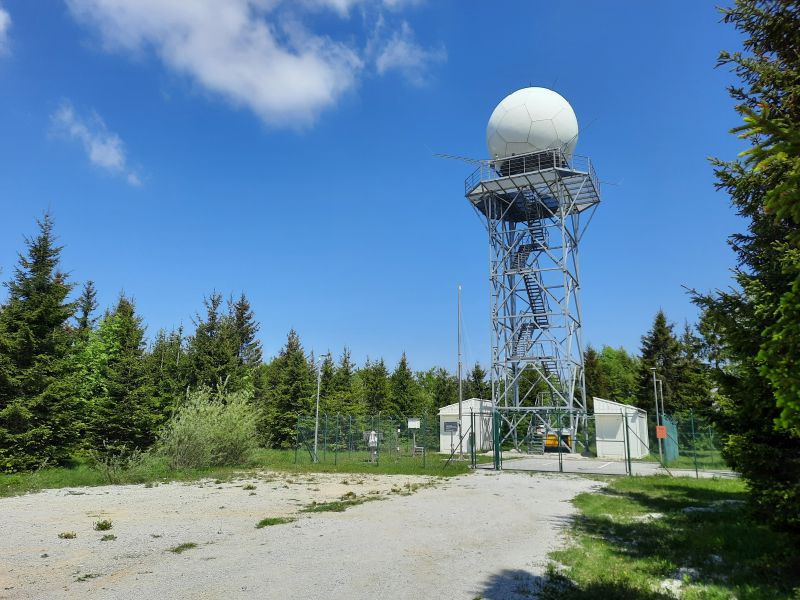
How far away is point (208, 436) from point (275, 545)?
1357 cm

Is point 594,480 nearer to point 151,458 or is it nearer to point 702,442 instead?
point 702,442

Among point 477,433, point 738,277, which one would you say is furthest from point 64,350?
point 477,433

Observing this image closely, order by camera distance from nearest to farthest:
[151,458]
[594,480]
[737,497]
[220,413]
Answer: [737,497] → [594,480] → [151,458] → [220,413]

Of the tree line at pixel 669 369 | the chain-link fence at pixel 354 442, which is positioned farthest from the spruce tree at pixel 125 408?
the tree line at pixel 669 369

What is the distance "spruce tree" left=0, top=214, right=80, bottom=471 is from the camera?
18.3 meters

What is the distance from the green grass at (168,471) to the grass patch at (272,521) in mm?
7882

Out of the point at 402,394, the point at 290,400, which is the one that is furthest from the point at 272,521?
the point at 402,394

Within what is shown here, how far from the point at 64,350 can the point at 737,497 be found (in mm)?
22913

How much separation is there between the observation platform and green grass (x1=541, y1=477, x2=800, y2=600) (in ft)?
72.7

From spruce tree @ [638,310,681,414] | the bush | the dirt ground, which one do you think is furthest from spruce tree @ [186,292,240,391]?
spruce tree @ [638,310,681,414]

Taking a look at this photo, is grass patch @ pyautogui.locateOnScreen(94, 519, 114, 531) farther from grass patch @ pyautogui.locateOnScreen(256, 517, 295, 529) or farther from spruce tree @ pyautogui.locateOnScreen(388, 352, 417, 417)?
spruce tree @ pyautogui.locateOnScreen(388, 352, 417, 417)

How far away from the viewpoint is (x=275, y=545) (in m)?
7.91

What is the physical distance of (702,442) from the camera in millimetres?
22469

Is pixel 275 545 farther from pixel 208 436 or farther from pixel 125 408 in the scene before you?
pixel 125 408
